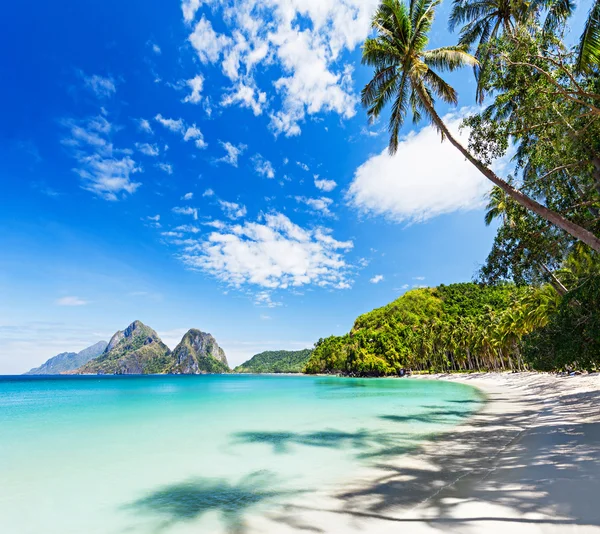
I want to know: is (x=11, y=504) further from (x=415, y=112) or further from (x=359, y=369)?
(x=359, y=369)

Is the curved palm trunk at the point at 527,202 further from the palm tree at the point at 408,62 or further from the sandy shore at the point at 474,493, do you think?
the sandy shore at the point at 474,493

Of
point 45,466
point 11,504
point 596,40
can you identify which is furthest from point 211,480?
point 596,40

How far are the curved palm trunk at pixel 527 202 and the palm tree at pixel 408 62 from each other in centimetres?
3

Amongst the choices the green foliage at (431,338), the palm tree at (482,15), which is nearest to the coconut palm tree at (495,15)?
the palm tree at (482,15)

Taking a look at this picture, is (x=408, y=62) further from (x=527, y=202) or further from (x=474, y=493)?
(x=474, y=493)

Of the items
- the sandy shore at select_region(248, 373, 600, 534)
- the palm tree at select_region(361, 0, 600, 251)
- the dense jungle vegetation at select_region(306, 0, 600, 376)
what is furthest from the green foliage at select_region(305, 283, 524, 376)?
the sandy shore at select_region(248, 373, 600, 534)

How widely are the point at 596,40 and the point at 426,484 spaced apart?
10574 mm

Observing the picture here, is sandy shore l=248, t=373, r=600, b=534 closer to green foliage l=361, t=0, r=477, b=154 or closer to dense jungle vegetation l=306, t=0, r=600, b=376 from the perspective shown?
dense jungle vegetation l=306, t=0, r=600, b=376

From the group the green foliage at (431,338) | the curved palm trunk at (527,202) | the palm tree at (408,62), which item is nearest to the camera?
the curved palm trunk at (527,202)

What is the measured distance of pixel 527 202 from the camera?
8938 mm

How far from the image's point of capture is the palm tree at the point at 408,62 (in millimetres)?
10953

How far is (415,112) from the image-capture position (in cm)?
1401

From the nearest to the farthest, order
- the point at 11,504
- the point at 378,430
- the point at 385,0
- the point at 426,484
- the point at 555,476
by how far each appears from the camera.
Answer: the point at 555,476 → the point at 426,484 → the point at 11,504 → the point at 385,0 → the point at 378,430

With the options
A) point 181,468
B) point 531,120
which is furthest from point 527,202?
point 181,468
